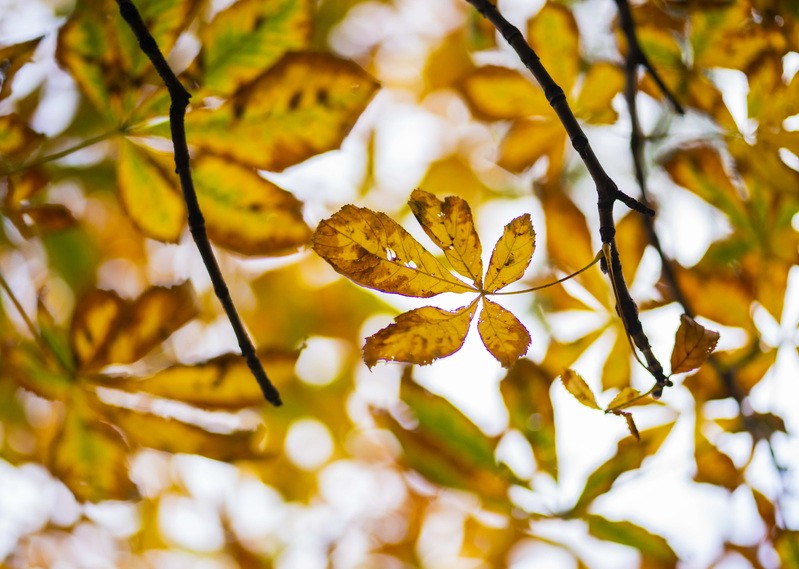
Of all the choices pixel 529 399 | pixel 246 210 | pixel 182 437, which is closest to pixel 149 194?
pixel 246 210

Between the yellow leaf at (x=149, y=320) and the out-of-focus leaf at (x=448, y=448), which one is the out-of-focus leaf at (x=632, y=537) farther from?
the yellow leaf at (x=149, y=320)

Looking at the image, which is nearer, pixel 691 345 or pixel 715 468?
pixel 691 345

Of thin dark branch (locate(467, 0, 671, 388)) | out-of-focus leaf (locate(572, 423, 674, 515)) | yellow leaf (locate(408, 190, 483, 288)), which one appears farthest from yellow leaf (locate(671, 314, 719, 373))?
out-of-focus leaf (locate(572, 423, 674, 515))

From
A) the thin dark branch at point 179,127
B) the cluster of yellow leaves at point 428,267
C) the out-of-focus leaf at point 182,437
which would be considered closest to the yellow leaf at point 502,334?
the cluster of yellow leaves at point 428,267

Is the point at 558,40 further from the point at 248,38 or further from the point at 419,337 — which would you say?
the point at 419,337

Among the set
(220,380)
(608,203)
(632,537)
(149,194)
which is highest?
(608,203)

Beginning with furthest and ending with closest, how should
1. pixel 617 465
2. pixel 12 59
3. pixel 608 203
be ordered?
pixel 617 465 → pixel 12 59 → pixel 608 203

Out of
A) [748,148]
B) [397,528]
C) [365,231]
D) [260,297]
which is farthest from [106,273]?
[748,148]
